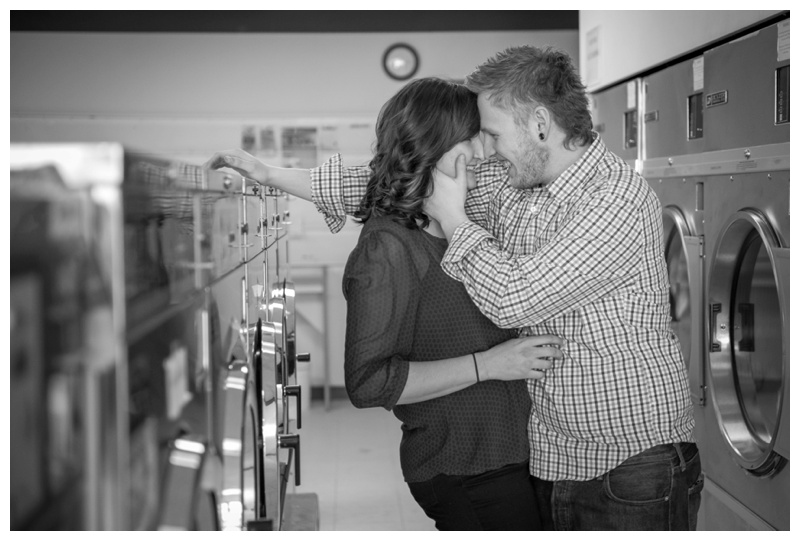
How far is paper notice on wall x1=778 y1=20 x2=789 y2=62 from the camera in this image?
2383 mm

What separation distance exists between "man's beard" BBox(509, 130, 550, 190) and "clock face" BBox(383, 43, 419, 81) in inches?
172

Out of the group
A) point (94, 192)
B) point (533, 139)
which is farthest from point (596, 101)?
point (94, 192)

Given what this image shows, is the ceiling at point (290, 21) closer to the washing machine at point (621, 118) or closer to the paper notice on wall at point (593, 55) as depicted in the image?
the paper notice on wall at point (593, 55)

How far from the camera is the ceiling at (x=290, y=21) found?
18.4 feet

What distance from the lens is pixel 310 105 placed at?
5797 millimetres

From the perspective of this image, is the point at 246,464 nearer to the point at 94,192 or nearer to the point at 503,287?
the point at 503,287

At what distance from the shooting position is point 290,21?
5.72m

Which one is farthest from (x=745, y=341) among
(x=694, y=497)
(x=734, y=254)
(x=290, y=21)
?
(x=290, y=21)

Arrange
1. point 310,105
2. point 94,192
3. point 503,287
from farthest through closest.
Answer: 1. point 310,105
2. point 503,287
3. point 94,192

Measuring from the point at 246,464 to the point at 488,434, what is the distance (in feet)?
1.54

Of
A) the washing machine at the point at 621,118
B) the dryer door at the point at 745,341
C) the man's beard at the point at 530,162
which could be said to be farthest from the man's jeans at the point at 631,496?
the washing machine at the point at 621,118

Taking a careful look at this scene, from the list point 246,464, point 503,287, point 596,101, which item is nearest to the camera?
point 246,464

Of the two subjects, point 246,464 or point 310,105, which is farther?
point 310,105

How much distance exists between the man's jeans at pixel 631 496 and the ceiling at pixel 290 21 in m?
4.52
